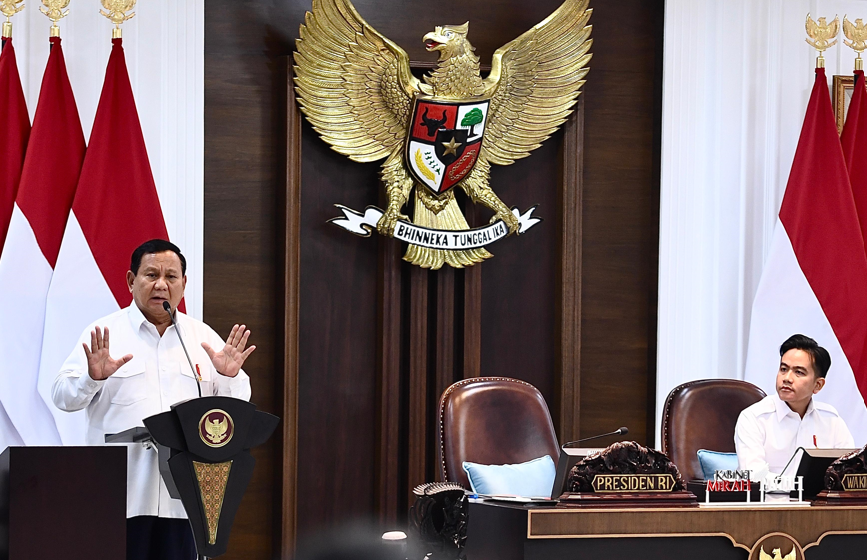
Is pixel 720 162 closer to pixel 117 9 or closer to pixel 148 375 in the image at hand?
pixel 117 9

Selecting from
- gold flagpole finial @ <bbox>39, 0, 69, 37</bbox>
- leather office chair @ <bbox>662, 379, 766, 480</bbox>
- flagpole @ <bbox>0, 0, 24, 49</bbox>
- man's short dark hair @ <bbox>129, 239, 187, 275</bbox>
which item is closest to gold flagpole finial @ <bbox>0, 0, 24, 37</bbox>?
flagpole @ <bbox>0, 0, 24, 49</bbox>

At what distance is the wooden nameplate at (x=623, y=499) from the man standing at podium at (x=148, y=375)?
1.19 meters

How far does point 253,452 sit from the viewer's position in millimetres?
4531

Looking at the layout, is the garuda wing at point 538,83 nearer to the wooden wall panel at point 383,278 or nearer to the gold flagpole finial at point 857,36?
the wooden wall panel at point 383,278

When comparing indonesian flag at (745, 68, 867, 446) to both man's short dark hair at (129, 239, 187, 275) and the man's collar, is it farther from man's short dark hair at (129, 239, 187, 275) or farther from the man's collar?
man's short dark hair at (129, 239, 187, 275)

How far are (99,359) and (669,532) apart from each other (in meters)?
1.70

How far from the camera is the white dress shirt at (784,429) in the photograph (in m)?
3.77

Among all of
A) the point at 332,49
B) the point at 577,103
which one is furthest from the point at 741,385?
the point at 332,49

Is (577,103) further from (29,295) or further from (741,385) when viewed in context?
(29,295)

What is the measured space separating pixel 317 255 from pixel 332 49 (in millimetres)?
886

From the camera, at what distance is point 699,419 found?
4.11 metres

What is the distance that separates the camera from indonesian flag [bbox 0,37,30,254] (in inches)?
159

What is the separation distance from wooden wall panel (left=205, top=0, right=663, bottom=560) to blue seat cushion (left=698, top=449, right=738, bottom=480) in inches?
35.0

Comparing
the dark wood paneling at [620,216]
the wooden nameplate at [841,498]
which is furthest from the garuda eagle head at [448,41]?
the wooden nameplate at [841,498]
